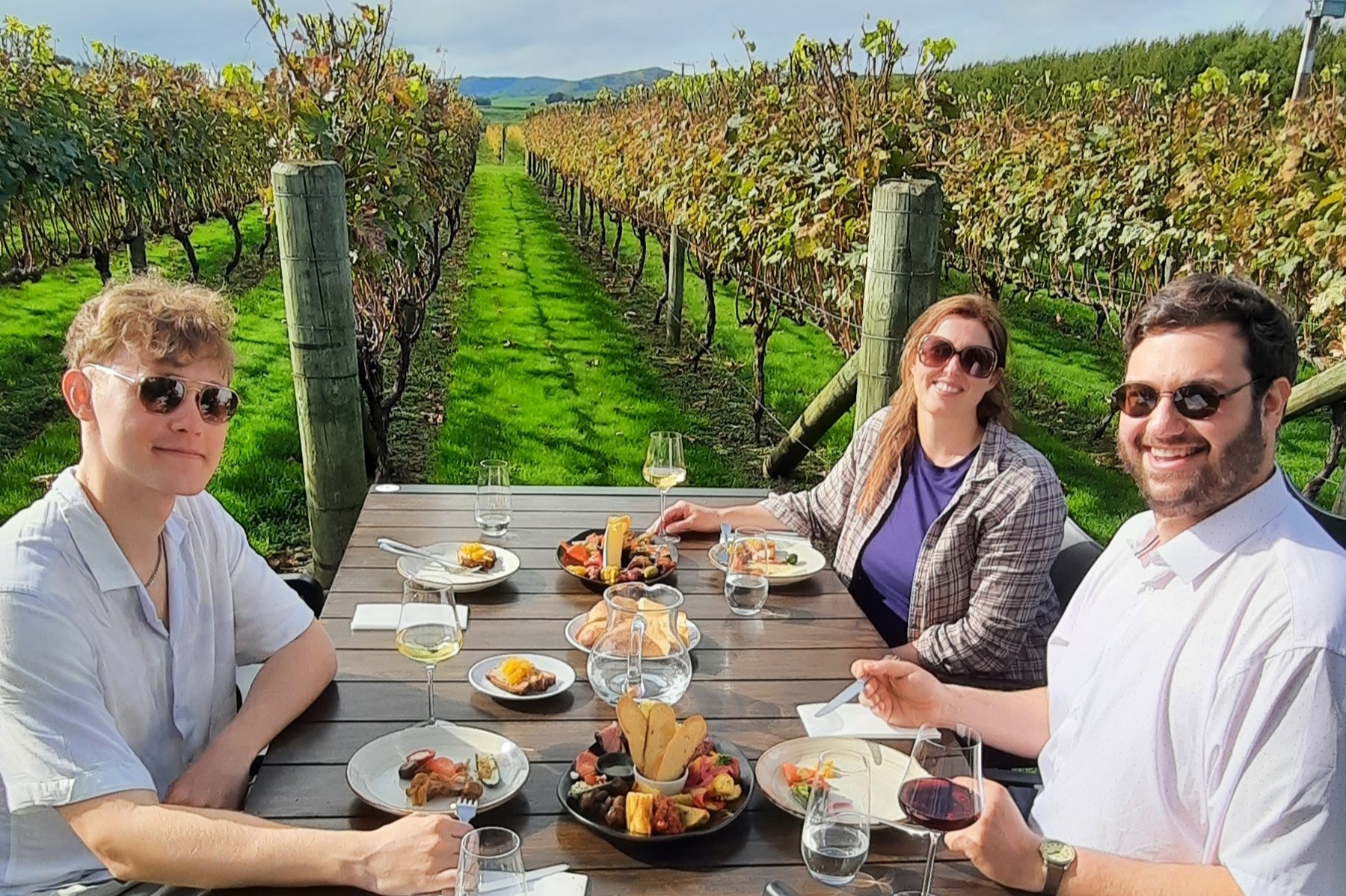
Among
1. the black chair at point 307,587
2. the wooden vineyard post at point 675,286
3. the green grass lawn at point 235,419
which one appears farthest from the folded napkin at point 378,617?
the wooden vineyard post at point 675,286

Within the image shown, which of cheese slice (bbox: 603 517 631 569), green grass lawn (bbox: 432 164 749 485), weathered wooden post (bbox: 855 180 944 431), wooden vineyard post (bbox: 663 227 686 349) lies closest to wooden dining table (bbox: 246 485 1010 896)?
cheese slice (bbox: 603 517 631 569)

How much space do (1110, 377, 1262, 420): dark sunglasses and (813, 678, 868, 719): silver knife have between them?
0.76 meters

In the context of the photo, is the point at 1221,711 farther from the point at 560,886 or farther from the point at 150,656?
the point at 150,656

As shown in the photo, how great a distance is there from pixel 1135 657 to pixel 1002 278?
28.4ft

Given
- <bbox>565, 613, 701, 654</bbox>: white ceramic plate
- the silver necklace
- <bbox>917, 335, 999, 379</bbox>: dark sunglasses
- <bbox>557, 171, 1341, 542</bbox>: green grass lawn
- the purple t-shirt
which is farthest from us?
<bbox>557, 171, 1341, 542</bbox>: green grass lawn

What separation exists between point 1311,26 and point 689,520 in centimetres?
671

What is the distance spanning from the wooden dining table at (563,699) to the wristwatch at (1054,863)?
8 centimetres

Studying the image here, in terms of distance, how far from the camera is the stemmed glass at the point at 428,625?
71.8 inches

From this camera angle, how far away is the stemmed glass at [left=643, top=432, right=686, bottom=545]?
9.53 feet

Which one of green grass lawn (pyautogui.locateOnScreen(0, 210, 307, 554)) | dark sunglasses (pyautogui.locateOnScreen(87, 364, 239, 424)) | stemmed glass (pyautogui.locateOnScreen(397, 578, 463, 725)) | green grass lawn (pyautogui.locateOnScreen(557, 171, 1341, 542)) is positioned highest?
dark sunglasses (pyautogui.locateOnScreen(87, 364, 239, 424))

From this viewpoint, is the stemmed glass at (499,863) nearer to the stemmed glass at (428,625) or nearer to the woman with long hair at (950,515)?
the stemmed glass at (428,625)

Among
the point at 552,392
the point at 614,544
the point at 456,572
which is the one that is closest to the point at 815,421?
the point at 552,392

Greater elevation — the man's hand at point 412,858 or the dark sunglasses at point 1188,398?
the dark sunglasses at point 1188,398

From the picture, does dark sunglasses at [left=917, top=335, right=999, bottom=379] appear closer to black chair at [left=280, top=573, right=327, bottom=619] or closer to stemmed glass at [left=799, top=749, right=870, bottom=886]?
stemmed glass at [left=799, top=749, right=870, bottom=886]
